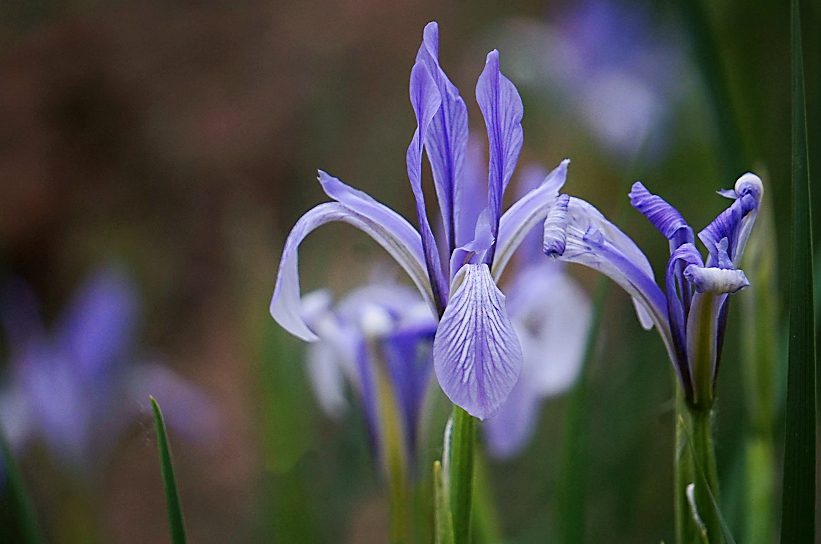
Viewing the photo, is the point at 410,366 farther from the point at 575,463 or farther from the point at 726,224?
the point at 726,224

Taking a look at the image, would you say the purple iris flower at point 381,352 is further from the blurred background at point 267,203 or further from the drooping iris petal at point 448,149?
the drooping iris petal at point 448,149

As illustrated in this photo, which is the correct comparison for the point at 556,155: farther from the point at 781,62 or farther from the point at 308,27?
the point at 308,27

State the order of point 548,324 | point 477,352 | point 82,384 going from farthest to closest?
1. point 82,384
2. point 548,324
3. point 477,352

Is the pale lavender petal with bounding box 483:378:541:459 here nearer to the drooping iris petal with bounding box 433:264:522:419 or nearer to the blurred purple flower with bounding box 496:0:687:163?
the drooping iris petal with bounding box 433:264:522:419

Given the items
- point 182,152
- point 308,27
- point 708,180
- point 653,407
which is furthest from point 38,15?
point 653,407

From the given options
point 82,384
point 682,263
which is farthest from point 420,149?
point 82,384

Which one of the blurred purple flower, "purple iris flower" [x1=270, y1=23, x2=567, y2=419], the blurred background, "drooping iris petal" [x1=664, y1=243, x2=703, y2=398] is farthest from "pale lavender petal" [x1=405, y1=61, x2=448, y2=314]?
the blurred purple flower
